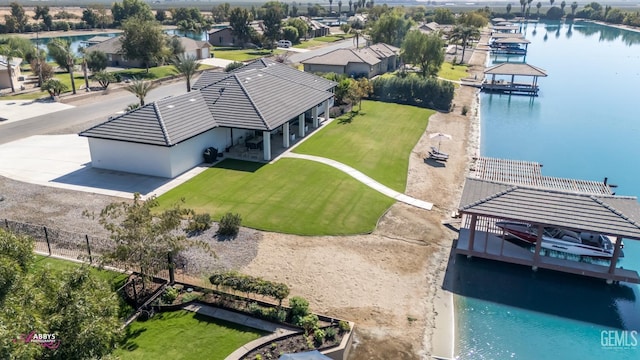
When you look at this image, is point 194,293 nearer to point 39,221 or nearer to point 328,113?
point 39,221

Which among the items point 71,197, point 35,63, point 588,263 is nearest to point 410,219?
point 588,263

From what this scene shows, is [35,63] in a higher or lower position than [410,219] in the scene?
higher

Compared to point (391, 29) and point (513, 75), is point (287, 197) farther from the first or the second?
point (391, 29)

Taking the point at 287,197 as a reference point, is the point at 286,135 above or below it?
above

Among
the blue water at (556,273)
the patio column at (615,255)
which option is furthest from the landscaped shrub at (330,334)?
the patio column at (615,255)

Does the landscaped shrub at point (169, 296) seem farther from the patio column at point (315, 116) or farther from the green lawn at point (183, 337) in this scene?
the patio column at point (315, 116)

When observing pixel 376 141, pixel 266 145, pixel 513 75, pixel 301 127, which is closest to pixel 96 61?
pixel 301 127

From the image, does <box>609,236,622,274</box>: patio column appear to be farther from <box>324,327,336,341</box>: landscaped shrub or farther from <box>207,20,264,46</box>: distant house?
<box>207,20,264,46</box>: distant house
